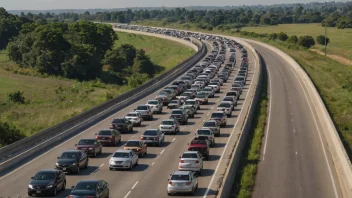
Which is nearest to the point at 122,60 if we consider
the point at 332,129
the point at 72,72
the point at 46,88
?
the point at 72,72

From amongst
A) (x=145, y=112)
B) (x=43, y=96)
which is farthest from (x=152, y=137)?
(x=43, y=96)

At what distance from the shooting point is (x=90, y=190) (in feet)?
85.3

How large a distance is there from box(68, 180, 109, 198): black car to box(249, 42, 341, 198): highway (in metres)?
7.35

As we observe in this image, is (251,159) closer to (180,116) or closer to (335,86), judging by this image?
(180,116)

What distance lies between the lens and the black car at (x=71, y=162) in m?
33.2

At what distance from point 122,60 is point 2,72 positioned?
29056mm

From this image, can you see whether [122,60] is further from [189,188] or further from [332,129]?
[189,188]

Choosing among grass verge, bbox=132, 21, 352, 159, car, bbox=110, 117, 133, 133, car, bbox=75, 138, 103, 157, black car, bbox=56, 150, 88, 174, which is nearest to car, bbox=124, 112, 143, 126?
car, bbox=110, 117, 133, 133

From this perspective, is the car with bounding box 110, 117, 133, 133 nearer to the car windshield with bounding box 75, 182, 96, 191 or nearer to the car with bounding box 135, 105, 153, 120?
the car with bounding box 135, 105, 153, 120

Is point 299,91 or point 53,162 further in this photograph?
point 299,91

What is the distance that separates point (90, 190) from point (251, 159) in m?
15.2

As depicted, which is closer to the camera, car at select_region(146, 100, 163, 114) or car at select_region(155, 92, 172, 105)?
car at select_region(146, 100, 163, 114)

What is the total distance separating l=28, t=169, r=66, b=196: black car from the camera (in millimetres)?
28312

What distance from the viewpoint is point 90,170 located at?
35031 millimetres
